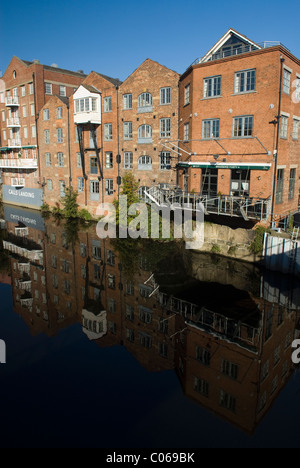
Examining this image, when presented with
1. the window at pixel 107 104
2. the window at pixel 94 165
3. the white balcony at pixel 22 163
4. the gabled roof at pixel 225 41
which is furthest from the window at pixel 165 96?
the white balcony at pixel 22 163

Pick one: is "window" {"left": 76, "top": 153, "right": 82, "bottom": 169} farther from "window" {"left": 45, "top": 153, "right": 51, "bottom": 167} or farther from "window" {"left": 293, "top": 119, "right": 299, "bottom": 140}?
"window" {"left": 293, "top": 119, "right": 299, "bottom": 140}

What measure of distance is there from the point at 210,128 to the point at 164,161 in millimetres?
5469

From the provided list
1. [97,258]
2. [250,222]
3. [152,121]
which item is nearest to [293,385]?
[250,222]

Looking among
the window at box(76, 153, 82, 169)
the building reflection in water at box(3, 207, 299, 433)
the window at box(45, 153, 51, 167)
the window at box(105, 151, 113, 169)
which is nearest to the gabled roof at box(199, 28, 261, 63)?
the window at box(105, 151, 113, 169)

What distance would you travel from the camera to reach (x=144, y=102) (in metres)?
27.9

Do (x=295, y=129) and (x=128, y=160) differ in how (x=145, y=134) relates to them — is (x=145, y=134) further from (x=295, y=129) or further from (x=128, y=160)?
(x=295, y=129)

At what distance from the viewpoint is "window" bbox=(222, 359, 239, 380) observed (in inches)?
408

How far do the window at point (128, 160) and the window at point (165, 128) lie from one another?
3642 millimetres

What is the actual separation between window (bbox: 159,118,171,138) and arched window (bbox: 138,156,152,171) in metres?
2.27

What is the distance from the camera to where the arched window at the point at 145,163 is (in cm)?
2820

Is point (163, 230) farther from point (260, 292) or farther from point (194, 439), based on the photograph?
point (194, 439)

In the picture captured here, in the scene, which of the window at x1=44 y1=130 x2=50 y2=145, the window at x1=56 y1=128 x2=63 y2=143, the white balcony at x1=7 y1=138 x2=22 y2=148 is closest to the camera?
the window at x1=56 y1=128 x2=63 y2=143

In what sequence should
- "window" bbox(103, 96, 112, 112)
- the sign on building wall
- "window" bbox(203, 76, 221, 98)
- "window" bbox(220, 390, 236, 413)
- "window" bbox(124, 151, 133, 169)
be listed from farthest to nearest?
the sign on building wall → "window" bbox(103, 96, 112, 112) → "window" bbox(124, 151, 133, 169) → "window" bbox(203, 76, 221, 98) → "window" bbox(220, 390, 236, 413)

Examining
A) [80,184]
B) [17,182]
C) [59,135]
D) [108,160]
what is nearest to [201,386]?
[108,160]
